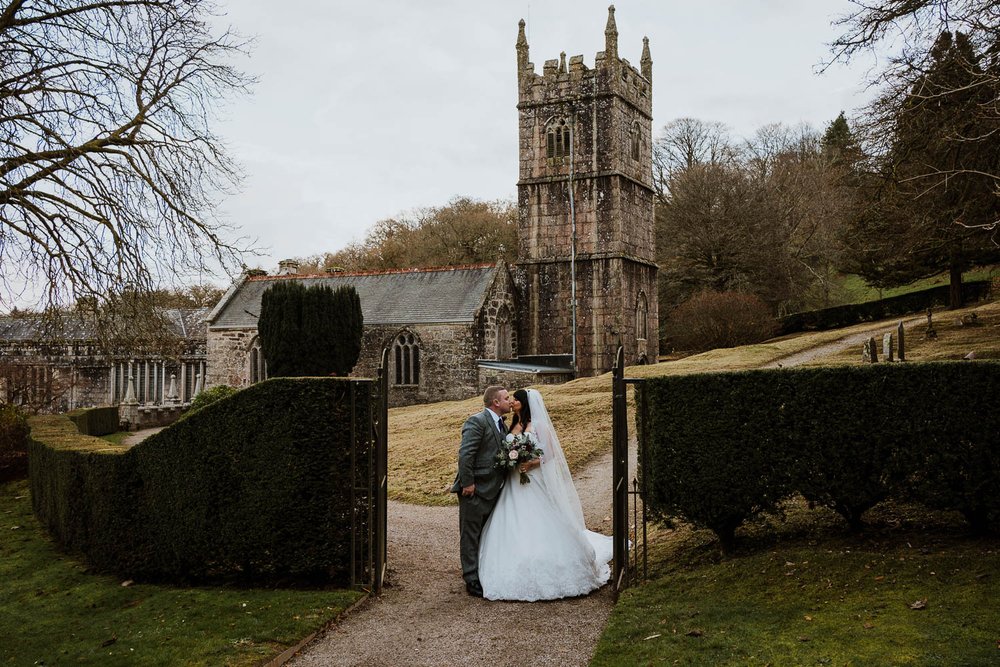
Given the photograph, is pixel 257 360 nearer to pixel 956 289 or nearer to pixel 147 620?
pixel 147 620

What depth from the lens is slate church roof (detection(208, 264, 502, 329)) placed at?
32469 millimetres

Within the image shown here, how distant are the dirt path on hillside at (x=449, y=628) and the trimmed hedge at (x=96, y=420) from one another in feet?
44.4

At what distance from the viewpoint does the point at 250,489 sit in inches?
323

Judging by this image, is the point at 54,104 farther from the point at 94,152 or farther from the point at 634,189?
the point at 634,189

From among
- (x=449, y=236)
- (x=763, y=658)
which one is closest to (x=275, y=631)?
(x=763, y=658)

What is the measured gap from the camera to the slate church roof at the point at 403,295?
107 ft

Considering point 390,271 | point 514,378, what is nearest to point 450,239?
point 390,271

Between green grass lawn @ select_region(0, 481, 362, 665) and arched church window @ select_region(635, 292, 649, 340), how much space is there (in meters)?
26.8

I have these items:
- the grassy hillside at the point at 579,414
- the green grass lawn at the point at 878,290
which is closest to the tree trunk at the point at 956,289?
the grassy hillside at the point at 579,414

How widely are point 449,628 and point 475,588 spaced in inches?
36.9

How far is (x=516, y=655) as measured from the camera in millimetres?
6348

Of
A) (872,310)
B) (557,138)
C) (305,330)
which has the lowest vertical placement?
(305,330)

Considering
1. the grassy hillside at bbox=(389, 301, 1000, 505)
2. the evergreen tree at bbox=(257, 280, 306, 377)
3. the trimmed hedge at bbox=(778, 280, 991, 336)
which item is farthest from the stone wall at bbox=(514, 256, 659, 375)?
the trimmed hedge at bbox=(778, 280, 991, 336)

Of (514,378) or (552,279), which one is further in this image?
(552,279)
